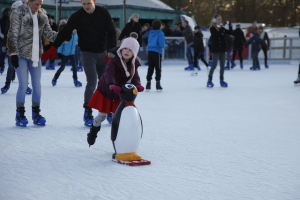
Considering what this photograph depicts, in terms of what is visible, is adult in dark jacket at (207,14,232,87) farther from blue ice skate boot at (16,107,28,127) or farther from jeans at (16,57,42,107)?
blue ice skate boot at (16,107,28,127)

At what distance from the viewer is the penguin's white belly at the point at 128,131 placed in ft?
9.58

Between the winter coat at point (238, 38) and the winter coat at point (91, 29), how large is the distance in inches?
410

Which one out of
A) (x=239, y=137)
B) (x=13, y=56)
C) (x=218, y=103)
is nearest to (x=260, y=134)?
(x=239, y=137)

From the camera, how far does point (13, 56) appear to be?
13.3 feet

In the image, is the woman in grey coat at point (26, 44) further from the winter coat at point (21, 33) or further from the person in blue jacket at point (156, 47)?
the person in blue jacket at point (156, 47)

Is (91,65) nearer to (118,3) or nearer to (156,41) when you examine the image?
(156,41)

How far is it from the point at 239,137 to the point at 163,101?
2.62 m

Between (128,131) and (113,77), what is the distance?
438mm

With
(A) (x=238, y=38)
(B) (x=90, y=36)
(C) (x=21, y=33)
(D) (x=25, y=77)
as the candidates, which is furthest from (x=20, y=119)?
(A) (x=238, y=38)

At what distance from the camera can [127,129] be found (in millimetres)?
2928

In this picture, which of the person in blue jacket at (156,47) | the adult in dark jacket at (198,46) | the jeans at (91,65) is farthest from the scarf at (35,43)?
the adult in dark jacket at (198,46)

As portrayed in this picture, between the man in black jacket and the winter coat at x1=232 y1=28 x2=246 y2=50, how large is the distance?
1038cm

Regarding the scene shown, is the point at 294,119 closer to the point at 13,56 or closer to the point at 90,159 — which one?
the point at 90,159

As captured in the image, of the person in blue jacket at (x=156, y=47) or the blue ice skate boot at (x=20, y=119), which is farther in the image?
the person in blue jacket at (x=156, y=47)
